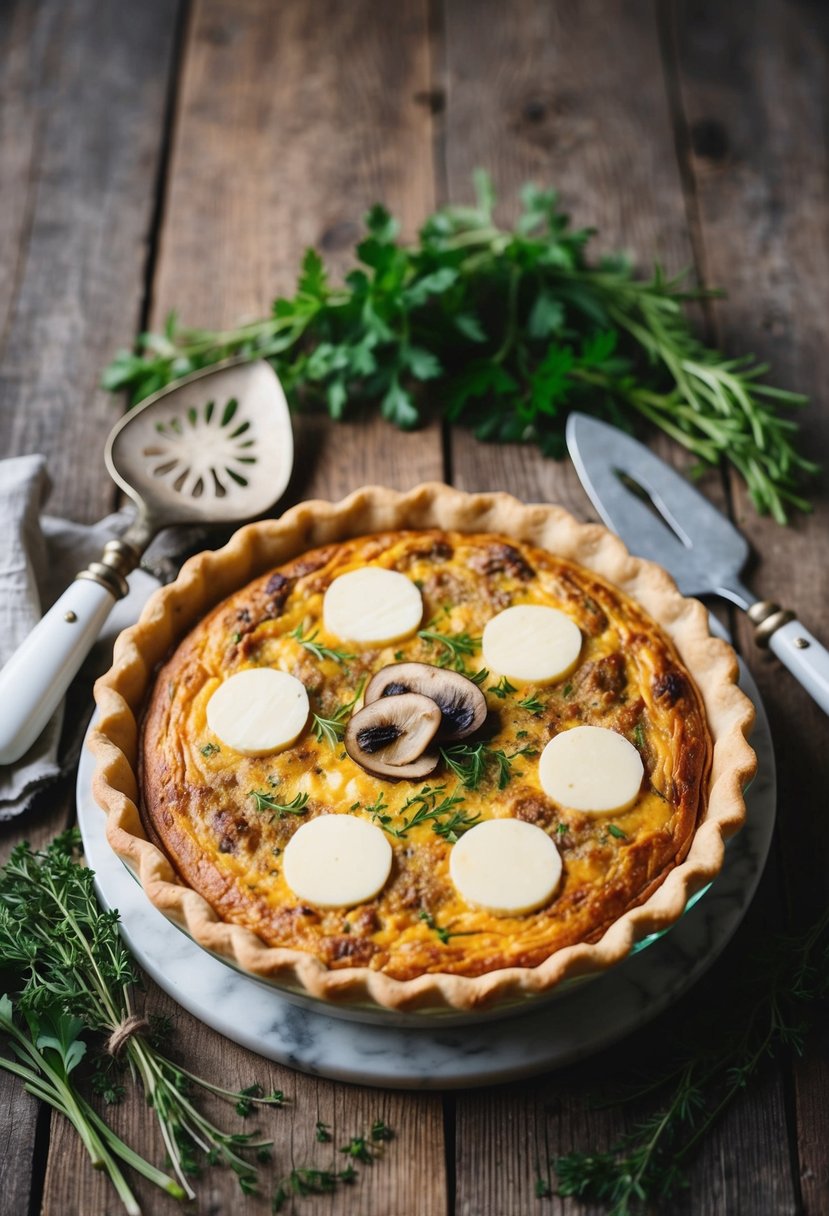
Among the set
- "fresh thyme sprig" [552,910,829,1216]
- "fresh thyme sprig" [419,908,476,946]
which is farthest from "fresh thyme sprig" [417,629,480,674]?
"fresh thyme sprig" [552,910,829,1216]

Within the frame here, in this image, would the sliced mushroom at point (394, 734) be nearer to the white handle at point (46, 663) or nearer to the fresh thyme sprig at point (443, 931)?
the fresh thyme sprig at point (443, 931)

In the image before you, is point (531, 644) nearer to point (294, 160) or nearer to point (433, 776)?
point (433, 776)

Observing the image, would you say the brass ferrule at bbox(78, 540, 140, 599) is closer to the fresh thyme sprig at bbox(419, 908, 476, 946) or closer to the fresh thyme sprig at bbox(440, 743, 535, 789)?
the fresh thyme sprig at bbox(440, 743, 535, 789)

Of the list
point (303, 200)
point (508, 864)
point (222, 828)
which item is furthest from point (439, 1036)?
point (303, 200)

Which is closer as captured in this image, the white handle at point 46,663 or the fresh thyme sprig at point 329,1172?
the fresh thyme sprig at point 329,1172

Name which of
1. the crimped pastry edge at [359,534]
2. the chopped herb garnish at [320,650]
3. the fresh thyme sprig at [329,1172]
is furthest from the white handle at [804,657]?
the fresh thyme sprig at [329,1172]

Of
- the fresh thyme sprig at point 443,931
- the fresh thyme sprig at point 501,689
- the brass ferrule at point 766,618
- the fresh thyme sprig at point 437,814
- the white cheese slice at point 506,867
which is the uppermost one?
the brass ferrule at point 766,618

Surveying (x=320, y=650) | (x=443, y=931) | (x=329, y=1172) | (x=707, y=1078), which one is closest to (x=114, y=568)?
(x=320, y=650)

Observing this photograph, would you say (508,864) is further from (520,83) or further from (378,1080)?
(520,83)
